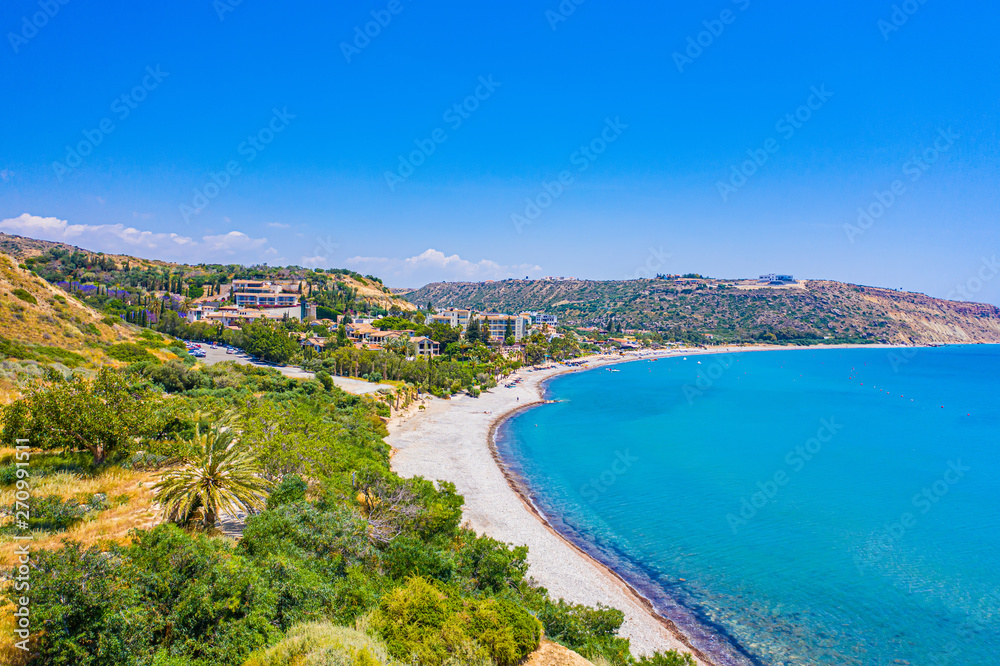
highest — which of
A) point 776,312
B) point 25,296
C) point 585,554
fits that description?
point 776,312

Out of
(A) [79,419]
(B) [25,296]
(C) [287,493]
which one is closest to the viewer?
(A) [79,419]

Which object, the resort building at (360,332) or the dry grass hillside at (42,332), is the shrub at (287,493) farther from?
the resort building at (360,332)

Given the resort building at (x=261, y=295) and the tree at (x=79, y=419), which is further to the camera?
the resort building at (x=261, y=295)

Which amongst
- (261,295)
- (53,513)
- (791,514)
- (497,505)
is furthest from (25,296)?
(261,295)

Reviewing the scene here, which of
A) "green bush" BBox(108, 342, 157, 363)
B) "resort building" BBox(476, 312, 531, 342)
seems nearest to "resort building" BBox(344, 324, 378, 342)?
"resort building" BBox(476, 312, 531, 342)

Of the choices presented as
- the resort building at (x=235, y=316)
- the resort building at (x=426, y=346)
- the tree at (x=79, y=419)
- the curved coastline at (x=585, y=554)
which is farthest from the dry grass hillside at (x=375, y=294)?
the tree at (x=79, y=419)

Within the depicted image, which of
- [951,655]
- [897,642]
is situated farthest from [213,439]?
[951,655]

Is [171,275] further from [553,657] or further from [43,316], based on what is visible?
[553,657]
